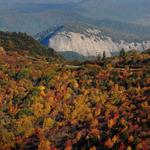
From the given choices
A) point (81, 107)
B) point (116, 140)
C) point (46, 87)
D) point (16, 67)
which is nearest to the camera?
point (116, 140)

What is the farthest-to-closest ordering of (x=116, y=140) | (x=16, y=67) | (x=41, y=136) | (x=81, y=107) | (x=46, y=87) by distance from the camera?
(x=16, y=67)
(x=46, y=87)
(x=81, y=107)
(x=41, y=136)
(x=116, y=140)

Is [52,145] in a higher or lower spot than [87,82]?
lower

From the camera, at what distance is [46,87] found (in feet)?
570

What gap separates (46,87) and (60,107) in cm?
1539

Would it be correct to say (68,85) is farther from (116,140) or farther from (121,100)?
(116,140)

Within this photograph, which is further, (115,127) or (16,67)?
(16,67)

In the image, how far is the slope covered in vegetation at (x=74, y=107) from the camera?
13850cm

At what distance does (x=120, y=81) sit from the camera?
175875mm

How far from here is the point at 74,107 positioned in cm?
15900

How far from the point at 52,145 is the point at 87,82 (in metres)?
42.1

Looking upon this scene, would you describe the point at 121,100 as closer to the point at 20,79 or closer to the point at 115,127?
the point at 115,127

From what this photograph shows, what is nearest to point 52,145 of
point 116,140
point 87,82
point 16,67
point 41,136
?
point 41,136

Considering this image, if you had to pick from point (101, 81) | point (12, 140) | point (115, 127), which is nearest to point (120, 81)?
point (101, 81)

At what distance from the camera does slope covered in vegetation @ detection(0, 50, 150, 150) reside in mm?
138500
